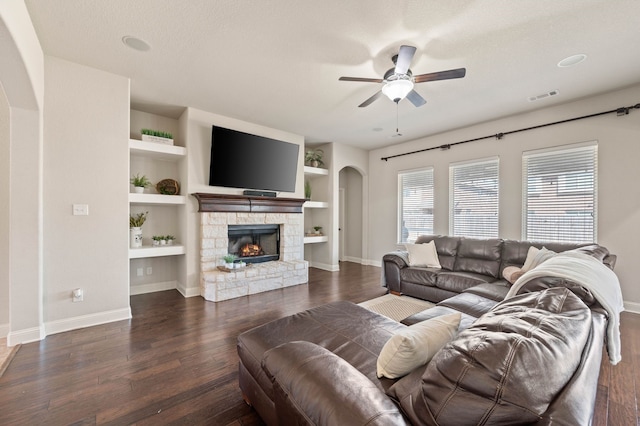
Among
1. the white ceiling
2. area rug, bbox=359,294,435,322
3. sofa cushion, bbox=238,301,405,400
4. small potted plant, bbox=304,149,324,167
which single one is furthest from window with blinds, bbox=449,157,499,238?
sofa cushion, bbox=238,301,405,400

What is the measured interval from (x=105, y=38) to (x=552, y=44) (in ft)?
13.7

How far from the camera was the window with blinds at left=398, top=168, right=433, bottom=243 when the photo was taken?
5609 mm

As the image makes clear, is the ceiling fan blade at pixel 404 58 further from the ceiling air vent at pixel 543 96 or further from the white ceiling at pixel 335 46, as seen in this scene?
the ceiling air vent at pixel 543 96

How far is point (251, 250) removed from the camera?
4.93 m

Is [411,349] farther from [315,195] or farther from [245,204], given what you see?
[315,195]

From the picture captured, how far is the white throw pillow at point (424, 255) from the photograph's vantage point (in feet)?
13.2

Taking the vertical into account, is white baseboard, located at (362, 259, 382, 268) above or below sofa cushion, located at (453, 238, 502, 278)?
below

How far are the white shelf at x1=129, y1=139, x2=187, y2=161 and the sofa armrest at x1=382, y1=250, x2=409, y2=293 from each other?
352 centimetres

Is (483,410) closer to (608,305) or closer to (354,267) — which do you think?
(608,305)

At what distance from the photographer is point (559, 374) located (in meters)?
0.75

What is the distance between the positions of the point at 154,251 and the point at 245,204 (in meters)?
1.47

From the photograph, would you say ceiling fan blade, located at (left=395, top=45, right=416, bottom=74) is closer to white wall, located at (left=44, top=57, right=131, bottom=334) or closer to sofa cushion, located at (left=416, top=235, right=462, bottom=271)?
sofa cushion, located at (left=416, top=235, right=462, bottom=271)

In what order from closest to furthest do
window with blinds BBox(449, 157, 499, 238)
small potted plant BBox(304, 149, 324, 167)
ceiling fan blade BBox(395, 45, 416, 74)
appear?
ceiling fan blade BBox(395, 45, 416, 74) < window with blinds BBox(449, 157, 499, 238) < small potted plant BBox(304, 149, 324, 167)

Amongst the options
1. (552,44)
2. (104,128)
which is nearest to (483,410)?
(552,44)
